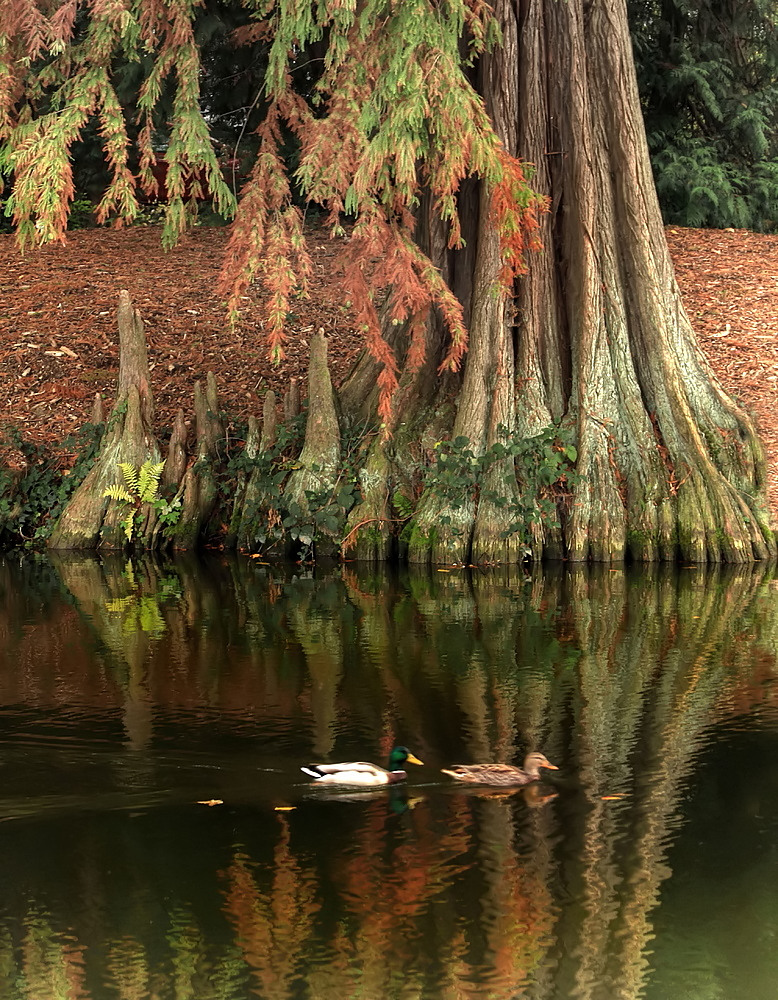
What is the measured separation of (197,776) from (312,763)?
1.77ft

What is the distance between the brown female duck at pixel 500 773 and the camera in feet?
20.0

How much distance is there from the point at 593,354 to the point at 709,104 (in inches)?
248

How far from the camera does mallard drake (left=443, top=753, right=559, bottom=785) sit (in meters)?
6.09

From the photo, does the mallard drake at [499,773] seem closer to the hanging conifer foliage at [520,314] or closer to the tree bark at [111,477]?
the hanging conifer foliage at [520,314]

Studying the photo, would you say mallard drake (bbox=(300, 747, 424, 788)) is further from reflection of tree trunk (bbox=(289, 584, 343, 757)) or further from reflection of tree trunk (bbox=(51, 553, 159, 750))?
reflection of tree trunk (bbox=(51, 553, 159, 750))

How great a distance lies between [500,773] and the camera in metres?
6.09

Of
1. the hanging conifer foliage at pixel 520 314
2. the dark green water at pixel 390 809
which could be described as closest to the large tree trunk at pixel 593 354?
the hanging conifer foliage at pixel 520 314

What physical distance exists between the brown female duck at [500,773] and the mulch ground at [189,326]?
7271 mm

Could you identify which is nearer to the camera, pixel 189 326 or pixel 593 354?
pixel 593 354

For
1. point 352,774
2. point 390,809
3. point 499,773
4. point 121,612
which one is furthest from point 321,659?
point 390,809

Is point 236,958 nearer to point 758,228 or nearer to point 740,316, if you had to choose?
point 740,316

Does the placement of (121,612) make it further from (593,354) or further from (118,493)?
(593,354)

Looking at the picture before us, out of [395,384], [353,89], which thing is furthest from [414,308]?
[353,89]

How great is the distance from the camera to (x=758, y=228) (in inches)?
735
